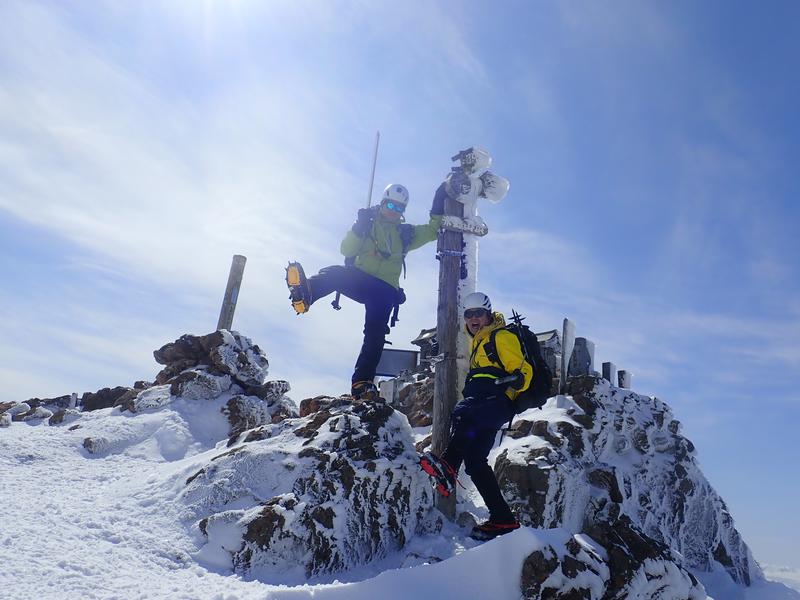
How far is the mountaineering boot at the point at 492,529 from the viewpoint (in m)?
5.07

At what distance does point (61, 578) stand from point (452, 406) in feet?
13.3

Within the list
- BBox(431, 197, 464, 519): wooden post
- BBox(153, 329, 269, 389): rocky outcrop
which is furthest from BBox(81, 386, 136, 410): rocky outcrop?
BBox(431, 197, 464, 519): wooden post

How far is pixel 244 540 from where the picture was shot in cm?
458

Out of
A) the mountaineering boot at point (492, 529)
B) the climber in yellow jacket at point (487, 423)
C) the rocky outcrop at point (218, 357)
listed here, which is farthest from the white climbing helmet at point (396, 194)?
the rocky outcrop at point (218, 357)

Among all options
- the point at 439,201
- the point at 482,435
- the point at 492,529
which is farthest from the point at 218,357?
the point at 492,529

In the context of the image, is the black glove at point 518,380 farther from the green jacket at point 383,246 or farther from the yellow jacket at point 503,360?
the green jacket at point 383,246

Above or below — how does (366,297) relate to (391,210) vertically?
below

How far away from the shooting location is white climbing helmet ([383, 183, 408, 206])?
7.37 metres

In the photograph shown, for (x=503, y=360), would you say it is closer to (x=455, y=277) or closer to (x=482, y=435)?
(x=482, y=435)

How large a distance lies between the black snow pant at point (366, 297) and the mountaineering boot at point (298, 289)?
9 centimetres

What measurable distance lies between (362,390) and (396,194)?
2585 millimetres

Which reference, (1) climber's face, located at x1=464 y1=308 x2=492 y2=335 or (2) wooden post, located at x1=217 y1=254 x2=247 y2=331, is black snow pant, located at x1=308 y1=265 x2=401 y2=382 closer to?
(1) climber's face, located at x1=464 y1=308 x2=492 y2=335

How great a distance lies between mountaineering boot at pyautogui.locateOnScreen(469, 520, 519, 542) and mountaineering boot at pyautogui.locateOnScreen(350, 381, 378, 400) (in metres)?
2.29

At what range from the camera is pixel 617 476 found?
7.89 m
